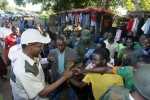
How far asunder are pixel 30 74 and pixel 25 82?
96 mm

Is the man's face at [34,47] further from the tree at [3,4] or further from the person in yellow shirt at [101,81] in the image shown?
the tree at [3,4]

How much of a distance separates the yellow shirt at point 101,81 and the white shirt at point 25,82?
2.90 feet

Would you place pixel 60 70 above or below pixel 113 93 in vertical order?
below

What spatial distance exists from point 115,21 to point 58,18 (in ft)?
20.1

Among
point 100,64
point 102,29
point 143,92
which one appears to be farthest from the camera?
point 102,29

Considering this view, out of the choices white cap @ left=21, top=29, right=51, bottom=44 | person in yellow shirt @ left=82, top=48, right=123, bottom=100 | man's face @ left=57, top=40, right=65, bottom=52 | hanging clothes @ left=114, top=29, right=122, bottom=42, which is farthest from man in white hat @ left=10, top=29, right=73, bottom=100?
hanging clothes @ left=114, top=29, right=122, bottom=42

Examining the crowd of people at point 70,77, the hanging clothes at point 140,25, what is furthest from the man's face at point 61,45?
the hanging clothes at point 140,25

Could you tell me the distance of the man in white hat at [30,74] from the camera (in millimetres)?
3951

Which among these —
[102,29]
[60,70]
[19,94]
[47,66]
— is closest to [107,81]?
[19,94]

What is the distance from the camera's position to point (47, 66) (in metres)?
7.71

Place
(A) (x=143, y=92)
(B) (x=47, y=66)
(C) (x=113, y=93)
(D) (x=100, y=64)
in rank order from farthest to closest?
(B) (x=47, y=66), (D) (x=100, y=64), (C) (x=113, y=93), (A) (x=143, y=92)

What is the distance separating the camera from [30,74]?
158 inches

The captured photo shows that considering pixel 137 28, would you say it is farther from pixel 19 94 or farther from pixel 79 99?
pixel 19 94

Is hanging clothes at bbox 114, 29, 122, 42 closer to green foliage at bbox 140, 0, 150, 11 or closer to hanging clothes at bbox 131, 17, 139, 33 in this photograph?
hanging clothes at bbox 131, 17, 139, 33
